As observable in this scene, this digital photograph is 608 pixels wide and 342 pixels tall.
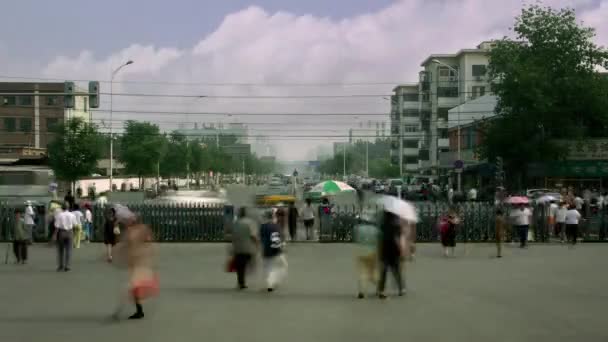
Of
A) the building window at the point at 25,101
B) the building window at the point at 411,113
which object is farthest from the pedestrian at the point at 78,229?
the building window at the point at 411,113

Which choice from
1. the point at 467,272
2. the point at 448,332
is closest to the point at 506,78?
the point at 467,272

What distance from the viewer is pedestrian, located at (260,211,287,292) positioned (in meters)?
14.6

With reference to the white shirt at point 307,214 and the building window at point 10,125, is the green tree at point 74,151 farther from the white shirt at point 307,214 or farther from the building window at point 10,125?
the white shirt at point 307,214

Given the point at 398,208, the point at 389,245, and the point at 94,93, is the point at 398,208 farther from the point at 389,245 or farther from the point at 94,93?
the point at 94,93

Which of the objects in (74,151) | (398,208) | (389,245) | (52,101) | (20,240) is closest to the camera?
(389,245)

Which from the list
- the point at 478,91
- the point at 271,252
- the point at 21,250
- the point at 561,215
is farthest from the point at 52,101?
the point at 271,252

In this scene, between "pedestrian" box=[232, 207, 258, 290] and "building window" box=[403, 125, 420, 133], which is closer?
"pedestrian" box=[232, 207, 258, 290]

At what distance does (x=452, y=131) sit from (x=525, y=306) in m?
61.9

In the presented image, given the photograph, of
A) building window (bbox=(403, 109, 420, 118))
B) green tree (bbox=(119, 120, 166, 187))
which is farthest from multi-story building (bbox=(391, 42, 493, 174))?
green tree (bbox=(119, 120, 166, 187))

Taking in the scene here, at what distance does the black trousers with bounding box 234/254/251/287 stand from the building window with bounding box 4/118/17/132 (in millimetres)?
76865

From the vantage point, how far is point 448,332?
10.4 meters

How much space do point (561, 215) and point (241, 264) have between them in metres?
15.0

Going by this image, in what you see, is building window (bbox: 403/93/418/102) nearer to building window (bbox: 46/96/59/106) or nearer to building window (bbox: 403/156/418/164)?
building window (bbox: 403/156/418/164)

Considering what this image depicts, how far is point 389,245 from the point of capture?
44.9 ft
